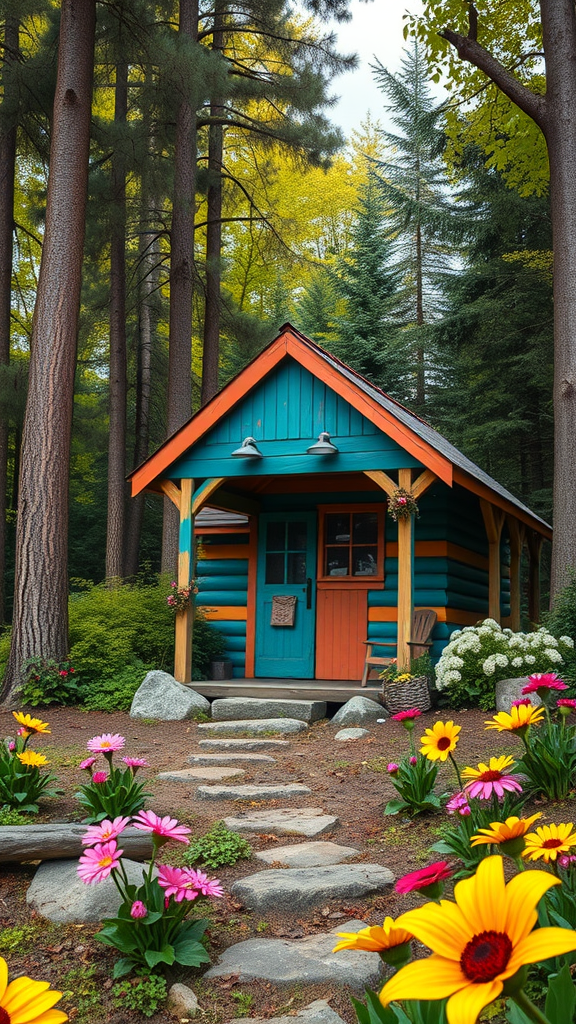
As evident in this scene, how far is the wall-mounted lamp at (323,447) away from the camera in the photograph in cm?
951

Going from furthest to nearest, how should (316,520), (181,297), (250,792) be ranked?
(181,297) < (316,520) < (250,792)

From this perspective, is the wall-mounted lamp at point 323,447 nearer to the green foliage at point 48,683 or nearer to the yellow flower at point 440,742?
the green foliage at point 48,683

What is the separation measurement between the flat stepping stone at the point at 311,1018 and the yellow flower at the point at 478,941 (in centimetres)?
196

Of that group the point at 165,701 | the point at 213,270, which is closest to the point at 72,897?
the point at 165,701

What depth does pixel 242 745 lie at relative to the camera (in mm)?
7926

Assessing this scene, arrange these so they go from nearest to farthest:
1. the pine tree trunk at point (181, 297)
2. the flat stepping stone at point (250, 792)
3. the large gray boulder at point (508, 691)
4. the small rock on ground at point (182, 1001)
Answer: the small rock on ground at point (182, 1001)
the flat stepping stone at point (250, 792)
the large gray boulder at point (508, 691)
the pine tree trunk at point (181, 297)

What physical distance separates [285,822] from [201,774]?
5.06 ft

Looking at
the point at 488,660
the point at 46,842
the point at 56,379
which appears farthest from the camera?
the point at 56,379

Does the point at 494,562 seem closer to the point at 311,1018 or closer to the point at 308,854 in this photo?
the point at 308,854

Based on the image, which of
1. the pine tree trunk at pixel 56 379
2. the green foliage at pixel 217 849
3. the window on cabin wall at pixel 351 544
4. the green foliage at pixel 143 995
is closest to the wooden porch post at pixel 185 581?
the pine tree trunk at pixel 56 379

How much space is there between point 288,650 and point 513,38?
30.8 feet

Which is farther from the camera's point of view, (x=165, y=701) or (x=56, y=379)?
(x=56, y=379)

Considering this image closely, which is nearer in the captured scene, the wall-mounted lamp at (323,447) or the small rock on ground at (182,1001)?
the small rock on ground at (182,1001)

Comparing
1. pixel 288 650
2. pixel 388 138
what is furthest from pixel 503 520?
pixel 388 138
